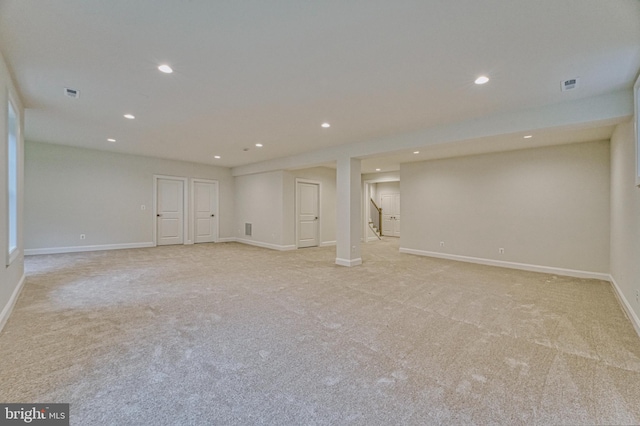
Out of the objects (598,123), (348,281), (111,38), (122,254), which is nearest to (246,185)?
(122,254)

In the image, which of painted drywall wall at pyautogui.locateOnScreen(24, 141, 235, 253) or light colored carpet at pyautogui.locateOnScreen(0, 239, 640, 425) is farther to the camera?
painted drywall wall at pyautogui.locateOnScreen(24, 141, 235, 253)

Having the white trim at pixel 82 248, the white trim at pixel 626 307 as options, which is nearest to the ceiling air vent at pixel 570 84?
Result: the white trim at pixel 626 307

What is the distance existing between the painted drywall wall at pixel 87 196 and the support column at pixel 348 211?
5.54 meters

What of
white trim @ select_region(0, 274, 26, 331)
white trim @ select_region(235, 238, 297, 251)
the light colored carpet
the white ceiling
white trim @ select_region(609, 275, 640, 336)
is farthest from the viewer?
white trim @ select_region(235, 238, 297, 251)

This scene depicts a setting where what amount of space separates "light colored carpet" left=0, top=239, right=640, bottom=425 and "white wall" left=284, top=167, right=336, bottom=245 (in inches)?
149

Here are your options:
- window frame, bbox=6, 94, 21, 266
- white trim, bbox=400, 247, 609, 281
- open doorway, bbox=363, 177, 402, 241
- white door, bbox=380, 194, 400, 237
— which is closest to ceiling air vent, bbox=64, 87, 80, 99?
window frame, bbox=6, 94, 21, 266

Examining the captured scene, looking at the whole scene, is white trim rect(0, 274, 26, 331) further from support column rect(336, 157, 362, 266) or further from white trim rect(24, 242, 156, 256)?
support column rect(336, 157, 362, 266)

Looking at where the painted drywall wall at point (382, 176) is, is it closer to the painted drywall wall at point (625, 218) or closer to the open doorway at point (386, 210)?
the open doorway at point (386, 210)

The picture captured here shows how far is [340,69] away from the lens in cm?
274

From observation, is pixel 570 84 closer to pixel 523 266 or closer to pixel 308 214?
pixel 523 266

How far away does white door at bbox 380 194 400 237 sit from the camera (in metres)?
11.6

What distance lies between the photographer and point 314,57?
253cm

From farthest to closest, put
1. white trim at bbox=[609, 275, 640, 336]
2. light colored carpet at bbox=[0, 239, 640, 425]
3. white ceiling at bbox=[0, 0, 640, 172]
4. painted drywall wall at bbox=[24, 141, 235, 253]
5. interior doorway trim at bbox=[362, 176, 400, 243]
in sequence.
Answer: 1. interior doorway trim at bbox=[362, 176, 400, 243]
2. painted drywall wall at bbox=[24, 141, 235, 253]
3. white trim at bbox=[609, 275, 640, 336]
4. white ceiling at bbox=[0, 0, 640, 172]
5. light colored carpet at bbox=[0, 239, 640, 425]

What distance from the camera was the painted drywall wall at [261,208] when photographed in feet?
26.1
